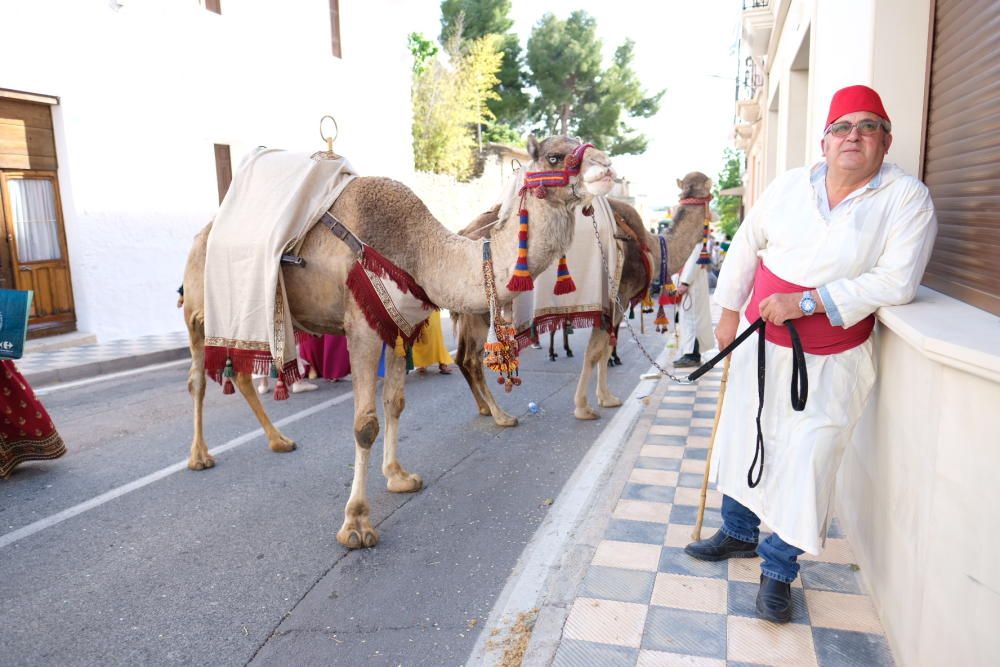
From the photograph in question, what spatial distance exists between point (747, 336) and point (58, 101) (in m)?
11.2

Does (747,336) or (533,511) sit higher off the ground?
(747,336)

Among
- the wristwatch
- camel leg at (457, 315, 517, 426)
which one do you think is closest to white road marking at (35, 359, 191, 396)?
camel leg at (457, 315, 517, 426)

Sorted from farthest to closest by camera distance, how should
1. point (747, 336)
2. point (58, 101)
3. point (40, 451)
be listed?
point (58, 101)
point (40, 451)
point (747, 336)

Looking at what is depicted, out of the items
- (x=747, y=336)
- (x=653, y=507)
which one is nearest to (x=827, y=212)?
(x=747, y=336)

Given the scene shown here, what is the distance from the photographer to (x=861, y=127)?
101 inches

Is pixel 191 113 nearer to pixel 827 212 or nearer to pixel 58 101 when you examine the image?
pixel 58 101

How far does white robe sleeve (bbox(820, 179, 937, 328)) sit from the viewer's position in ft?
Result: 8.11

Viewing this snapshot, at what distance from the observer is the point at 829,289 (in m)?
2.54

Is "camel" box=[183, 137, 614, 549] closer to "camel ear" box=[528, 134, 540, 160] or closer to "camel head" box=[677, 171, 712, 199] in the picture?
"camel ear" box=[528, 134, 540, 160]

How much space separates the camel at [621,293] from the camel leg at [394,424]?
151 centimetres

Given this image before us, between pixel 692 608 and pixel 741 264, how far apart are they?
4.77 ft

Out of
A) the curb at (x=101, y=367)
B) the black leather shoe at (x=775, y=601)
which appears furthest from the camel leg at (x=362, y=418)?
the curb at (x=101, y=367)

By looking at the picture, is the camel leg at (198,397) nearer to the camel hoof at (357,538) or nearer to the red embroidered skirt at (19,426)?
the red embroidered skirt at (19,426)

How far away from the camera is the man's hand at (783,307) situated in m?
2.63
